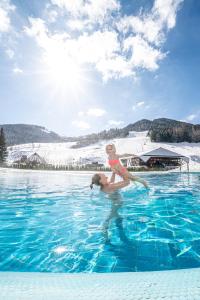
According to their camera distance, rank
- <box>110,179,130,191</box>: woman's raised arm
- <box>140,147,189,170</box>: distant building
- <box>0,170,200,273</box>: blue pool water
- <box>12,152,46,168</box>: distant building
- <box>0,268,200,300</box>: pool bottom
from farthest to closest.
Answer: <box>140,147,189,170</box>: distant building < <box>12,152,46,168</box>: distant building < <box>110,179,130,191</box>: woman's raised arm < <box>0,170,200,273</box>: blue pool water < <box>0,268,200,300</box>: pool bottom

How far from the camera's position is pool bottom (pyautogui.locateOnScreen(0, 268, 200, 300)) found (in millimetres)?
1596

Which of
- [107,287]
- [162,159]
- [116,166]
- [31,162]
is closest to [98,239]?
[116,166]

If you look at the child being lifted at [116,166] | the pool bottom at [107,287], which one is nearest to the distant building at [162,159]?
the child being lifted at [116,166]

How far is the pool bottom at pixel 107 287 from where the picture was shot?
62.8 inches

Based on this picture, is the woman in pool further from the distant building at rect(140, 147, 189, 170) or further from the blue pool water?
the distant building at rect(140, 147, 189, 170)

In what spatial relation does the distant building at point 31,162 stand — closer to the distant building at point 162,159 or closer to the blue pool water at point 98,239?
the distant building at point 162,159

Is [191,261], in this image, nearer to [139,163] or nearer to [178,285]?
[178,285]

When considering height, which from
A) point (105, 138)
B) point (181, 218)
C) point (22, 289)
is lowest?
point (181, 218)

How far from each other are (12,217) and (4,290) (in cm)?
537

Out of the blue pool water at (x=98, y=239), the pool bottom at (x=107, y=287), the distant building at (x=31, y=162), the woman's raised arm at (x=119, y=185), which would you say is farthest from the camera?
the distant building at (x=31, y=162)

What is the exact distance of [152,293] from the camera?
63.1 inches

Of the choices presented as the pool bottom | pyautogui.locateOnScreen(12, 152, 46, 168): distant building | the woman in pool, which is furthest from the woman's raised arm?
pyautogui.locateOnScreen(12, 152, 46, 168): distant building

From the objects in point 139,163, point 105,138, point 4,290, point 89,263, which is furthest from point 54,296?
point 105,138

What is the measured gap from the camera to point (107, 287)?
1.76m
